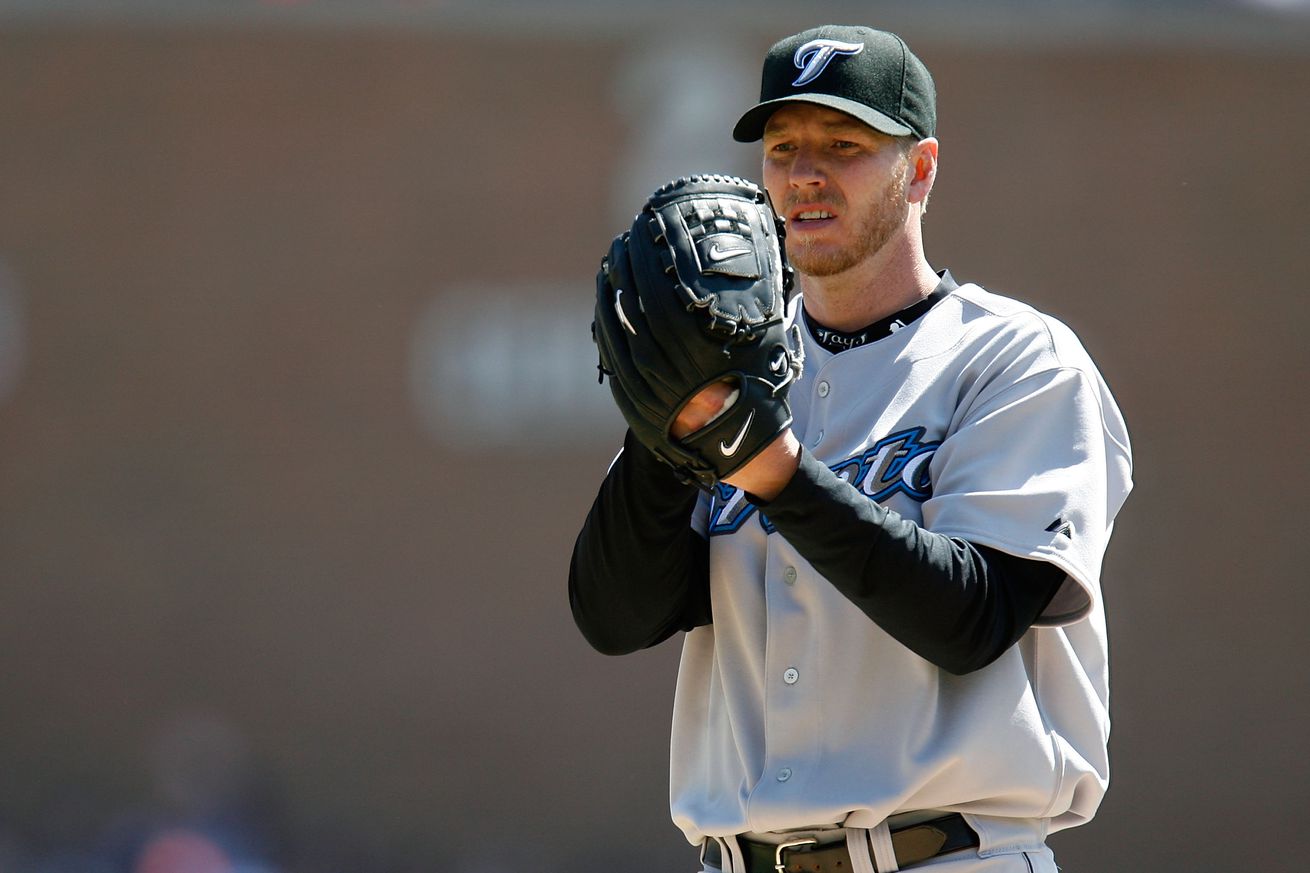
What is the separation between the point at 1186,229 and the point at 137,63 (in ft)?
11.8

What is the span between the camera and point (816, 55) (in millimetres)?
2094

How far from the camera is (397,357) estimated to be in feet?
17.1

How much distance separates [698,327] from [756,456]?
151mm

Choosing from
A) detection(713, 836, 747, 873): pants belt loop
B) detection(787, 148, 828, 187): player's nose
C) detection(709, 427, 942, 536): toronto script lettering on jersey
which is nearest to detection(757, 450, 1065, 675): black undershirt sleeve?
detection(709, 427, 942, 536): toronto script lettering on jersey

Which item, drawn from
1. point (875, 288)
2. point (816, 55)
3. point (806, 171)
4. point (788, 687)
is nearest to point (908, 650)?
point (788, 687)

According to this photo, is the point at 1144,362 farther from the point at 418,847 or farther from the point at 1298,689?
the point at 418,847

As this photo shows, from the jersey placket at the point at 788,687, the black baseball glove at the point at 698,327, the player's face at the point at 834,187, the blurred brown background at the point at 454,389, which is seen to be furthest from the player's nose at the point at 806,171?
the blurred brown background at the point at 454,389

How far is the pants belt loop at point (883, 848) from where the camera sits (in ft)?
6.21

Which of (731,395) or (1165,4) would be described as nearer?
(731,395)

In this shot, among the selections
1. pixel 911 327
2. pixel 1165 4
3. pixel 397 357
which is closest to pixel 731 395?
pixel 911 327

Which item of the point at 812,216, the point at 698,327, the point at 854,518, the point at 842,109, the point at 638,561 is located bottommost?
the point at 638,561

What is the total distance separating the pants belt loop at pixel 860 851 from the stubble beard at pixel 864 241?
28.8 inches

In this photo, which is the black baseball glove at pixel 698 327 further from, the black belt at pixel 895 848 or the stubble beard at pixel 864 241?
the black belt at pixel 895 848

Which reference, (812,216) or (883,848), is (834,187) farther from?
(883,848)
